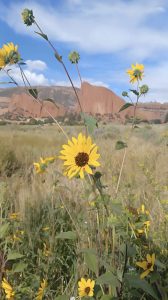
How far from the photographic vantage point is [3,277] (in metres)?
2.08

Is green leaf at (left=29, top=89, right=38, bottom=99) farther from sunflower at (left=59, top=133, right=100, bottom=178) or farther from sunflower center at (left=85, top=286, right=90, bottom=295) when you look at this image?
sunflower center at (left=85, top=286, right=90, bottom=295)

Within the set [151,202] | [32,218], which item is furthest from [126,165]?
[32,218]

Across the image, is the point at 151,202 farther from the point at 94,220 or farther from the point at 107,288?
the point at 107,288

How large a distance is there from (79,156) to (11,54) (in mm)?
540

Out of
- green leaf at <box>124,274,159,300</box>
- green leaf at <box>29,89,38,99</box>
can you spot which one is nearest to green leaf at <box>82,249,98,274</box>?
green leaf at <box>124,274,159,300</box>

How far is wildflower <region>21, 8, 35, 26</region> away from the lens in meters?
1.52

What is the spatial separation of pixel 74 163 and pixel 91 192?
7.9 inches

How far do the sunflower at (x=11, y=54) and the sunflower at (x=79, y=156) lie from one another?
1.53 feet

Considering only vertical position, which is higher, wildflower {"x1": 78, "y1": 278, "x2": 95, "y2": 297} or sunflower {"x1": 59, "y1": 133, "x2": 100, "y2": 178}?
sunflower {"x1": 59, "y1": 133, "x2": 100, "y2": 178}

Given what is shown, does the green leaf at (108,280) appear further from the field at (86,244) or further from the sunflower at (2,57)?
the sunflower at (2,57)

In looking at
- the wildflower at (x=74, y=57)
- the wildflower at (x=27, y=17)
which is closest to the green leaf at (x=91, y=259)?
the wildflower at (x=74, y=57)

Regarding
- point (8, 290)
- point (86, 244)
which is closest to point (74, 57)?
point (86, 244)

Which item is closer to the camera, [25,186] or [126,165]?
[25,186]

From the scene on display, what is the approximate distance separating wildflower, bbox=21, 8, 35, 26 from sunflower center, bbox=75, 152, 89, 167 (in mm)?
562
